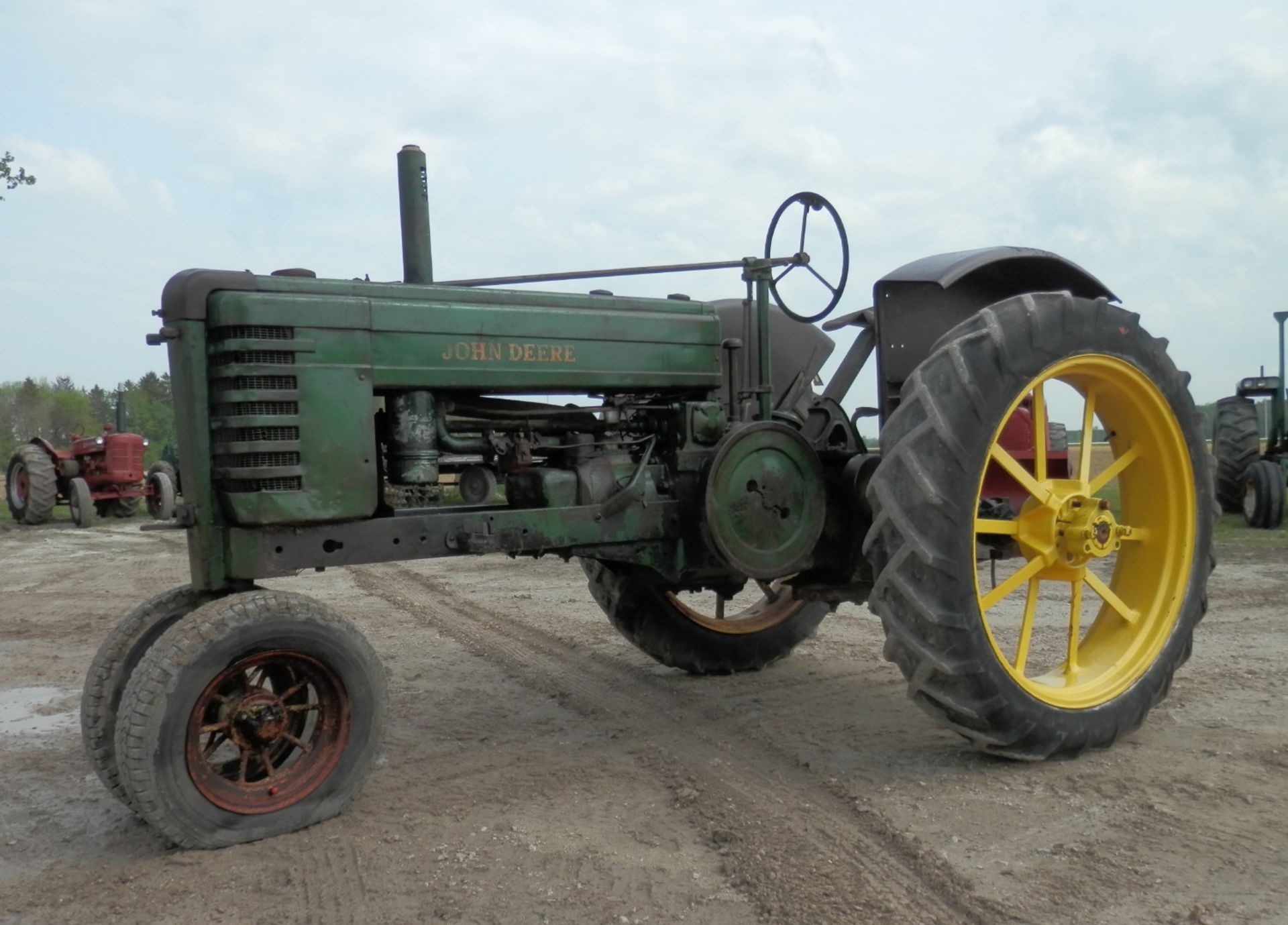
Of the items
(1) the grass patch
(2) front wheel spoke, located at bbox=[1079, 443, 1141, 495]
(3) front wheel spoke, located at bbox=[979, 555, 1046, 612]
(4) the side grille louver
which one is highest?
(4) the side grille louver

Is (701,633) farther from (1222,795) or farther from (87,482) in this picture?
(87,482)

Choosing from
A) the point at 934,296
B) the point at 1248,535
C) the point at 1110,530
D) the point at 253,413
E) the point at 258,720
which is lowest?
the point at 1248,535

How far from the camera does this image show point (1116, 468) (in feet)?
13.5

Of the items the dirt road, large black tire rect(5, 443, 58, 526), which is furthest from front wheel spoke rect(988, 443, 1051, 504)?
large black tire rect(5, 443, 58, 526)

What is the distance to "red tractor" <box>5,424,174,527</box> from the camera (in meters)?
16.8

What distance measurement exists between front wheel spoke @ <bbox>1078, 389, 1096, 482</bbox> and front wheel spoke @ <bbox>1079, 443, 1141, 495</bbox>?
0.04 meters

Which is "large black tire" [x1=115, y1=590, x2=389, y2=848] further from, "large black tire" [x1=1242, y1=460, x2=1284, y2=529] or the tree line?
the tree line

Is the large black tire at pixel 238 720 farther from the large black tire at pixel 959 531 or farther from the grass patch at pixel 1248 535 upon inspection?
the grass patch at pixel 1248 535

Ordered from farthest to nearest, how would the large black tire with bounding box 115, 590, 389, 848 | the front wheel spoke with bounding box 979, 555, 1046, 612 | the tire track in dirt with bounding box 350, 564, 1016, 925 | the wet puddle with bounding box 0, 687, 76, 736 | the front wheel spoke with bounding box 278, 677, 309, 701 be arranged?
the wet puddle with bounding box 0, 687, 76, 736 → the front wheel spoke with bounding box 979, 555, 1046, 612 → the front wheel spoke with bounding box 278, 677, 309, 701 → the large black tire with bounding box 115, 590, 389, 848 → the tire track in dirt with bounding box 350, 564, 1016, 925

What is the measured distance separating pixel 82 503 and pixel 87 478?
2.11m

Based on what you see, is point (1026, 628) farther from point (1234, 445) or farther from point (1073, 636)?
point (1234, 445)

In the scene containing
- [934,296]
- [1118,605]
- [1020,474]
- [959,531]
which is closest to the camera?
[959,531]

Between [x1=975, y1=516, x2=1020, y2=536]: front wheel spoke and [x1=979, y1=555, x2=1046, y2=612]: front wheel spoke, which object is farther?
[x1=975, y1=516, x2=1020, y2=536]: front wheel spoke

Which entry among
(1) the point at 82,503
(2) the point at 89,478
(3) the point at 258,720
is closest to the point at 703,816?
(3) the point at 258,720
